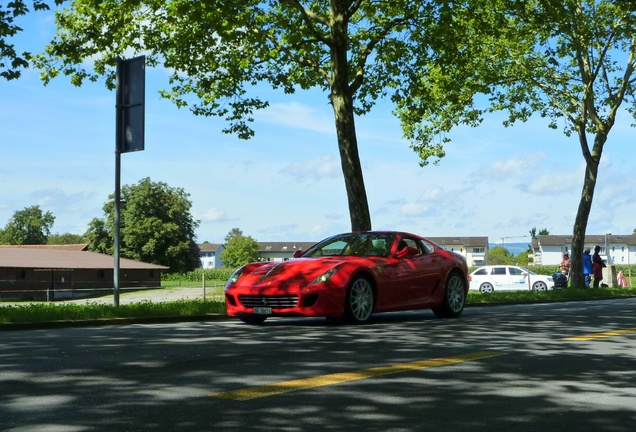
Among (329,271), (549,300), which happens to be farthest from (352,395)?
(549,300)

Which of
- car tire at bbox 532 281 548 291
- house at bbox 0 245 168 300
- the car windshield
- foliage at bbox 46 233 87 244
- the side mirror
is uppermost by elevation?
foliage at bbox 46 233 87 244

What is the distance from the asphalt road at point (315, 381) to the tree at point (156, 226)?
280ft

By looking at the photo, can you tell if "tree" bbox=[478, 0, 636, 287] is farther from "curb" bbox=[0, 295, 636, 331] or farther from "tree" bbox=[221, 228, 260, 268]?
"tree" bbox=[221, 228, 260, 268]

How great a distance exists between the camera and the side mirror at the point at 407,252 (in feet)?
43.0

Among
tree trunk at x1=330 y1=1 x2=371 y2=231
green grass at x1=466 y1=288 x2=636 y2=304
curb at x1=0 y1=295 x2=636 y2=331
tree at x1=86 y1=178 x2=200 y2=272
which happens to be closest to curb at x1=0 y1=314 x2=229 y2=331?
curb at x1=0 y1=295 x2=636 y2=331

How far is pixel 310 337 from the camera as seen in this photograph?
9852 millimetres

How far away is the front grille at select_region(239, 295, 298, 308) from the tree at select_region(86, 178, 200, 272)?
83081 millimetres

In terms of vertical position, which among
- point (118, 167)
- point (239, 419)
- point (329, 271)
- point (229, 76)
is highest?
point (229, 76)

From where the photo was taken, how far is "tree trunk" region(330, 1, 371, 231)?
69.2ft

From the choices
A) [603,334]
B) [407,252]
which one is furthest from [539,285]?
[603,334]

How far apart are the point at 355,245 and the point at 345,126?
808 centimetres

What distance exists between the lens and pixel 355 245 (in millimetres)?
13367

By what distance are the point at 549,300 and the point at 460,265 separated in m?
10.8

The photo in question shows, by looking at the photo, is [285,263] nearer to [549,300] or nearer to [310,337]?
[310,337]
